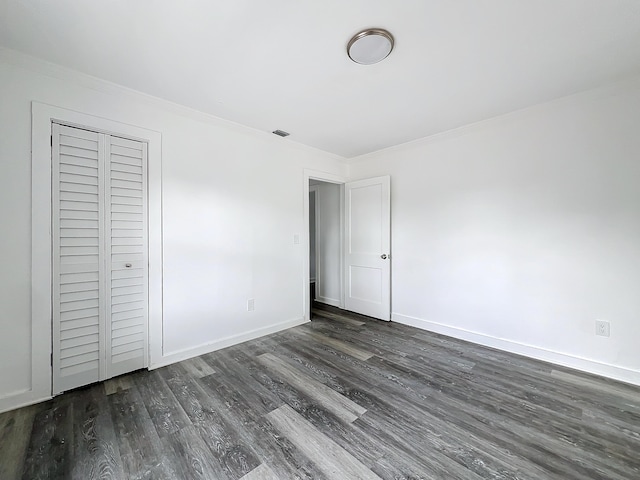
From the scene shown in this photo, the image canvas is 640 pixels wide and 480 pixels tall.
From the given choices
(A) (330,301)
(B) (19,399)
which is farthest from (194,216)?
(A) (330,301)

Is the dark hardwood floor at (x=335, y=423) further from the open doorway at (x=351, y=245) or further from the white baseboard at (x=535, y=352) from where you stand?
the open doorway at (x=351, y=245)

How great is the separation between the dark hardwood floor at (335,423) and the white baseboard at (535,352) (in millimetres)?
94

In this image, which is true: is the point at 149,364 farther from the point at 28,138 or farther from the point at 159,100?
the point at 159,100

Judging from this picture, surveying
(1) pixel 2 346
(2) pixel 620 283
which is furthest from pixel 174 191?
(2) pixel 620 283

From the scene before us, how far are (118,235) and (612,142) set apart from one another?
170 inches

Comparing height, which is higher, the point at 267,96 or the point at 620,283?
the point at 267,96

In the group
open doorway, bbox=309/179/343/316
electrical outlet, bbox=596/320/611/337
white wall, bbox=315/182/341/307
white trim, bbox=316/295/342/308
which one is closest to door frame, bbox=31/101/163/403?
open doorway, bbox=309/179/343/316

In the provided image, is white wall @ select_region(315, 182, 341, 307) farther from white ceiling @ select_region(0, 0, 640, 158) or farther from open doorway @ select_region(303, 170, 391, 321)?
white ceiling @ select_region(0, 0, 640, 158)

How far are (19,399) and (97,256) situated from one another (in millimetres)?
1088

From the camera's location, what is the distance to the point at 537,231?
260 centimetres

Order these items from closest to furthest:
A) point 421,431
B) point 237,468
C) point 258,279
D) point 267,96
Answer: point 237,468, point 421,431, point 267,96, point 258,279

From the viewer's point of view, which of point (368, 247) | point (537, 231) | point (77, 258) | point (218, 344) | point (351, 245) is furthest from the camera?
point (351, 245)

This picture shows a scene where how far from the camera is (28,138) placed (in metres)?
1.89

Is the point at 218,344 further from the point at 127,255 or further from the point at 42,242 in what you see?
the point at 42,242
